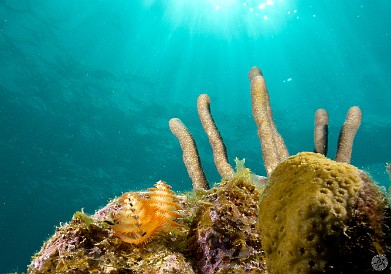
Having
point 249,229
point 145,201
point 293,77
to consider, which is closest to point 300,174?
point 249,229

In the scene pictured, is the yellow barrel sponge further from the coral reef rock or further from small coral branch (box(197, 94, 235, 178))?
small coral branch (box(197, 94, 235, 178))

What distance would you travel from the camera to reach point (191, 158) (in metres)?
4.41

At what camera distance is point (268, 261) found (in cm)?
176

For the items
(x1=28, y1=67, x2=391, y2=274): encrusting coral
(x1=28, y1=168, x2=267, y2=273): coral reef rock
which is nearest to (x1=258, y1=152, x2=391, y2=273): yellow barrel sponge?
(x1=28, y1=67, x2=391, y2=274): encrusting coral

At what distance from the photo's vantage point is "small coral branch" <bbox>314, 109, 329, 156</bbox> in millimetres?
4605

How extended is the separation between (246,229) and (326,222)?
817mm

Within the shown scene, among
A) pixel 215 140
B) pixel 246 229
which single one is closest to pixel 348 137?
pixel 215 140

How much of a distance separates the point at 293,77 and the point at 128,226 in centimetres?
2847

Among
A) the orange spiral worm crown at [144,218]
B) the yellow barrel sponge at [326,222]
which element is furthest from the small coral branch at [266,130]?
the yellow barrel sponge at [326,222]

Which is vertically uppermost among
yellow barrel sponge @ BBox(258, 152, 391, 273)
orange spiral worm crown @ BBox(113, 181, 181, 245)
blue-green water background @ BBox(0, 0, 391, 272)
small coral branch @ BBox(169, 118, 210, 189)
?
blue-green water background @ BBox(0, 0, 391, 272)

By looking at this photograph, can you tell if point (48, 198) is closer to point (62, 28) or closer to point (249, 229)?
point (62, 28)

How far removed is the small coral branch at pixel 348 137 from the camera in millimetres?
4569

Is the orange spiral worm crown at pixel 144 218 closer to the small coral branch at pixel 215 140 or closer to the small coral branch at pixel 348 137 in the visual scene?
the small coral branch at pixel 215 140

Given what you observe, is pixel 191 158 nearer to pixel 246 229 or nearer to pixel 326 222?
pixel 246 229
